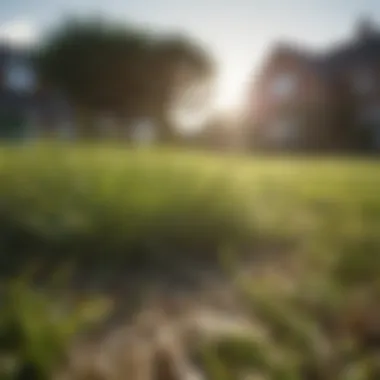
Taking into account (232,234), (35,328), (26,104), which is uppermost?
(26,104)

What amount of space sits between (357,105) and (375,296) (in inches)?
9.8

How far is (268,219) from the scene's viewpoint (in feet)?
3.08

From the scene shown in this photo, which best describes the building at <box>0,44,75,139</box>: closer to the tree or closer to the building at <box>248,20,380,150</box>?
the tree

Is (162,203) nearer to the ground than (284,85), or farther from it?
nearer to the ground

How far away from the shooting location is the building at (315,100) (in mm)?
952

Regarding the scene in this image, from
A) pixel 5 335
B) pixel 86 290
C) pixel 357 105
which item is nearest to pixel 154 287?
pixel 86 290

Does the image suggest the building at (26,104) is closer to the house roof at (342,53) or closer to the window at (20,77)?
the window at (20,77)

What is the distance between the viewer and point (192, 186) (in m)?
0.93

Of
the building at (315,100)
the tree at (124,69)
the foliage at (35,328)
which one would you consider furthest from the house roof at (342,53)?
the foliage at (35,328)

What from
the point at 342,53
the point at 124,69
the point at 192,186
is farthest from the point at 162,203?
the point at 342,53

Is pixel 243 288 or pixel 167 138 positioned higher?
pixel 167 138

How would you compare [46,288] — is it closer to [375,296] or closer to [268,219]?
[268,219]

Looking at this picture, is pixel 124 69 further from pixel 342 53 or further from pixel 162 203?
pixel 342 53

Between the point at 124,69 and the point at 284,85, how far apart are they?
0.21 metres
